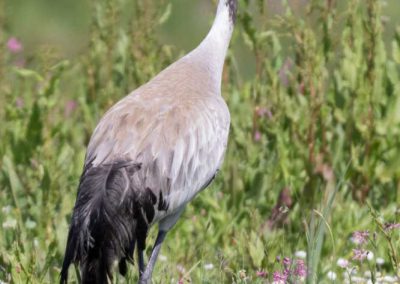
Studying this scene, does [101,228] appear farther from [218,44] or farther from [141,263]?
[218,44]

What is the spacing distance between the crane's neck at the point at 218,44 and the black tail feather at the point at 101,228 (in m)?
1.03

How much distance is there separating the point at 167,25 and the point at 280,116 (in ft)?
17.2

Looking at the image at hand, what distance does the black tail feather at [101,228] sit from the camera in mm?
4121

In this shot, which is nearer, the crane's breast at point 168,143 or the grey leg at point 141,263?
the crane's breast at point 168,143

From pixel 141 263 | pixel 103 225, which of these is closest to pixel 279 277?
pixel 103 225

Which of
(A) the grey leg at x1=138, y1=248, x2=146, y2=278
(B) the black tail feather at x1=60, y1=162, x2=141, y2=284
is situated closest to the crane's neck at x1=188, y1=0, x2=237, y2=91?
(A) the grey leg at x1=138, y1=248, x2=146, y2=278

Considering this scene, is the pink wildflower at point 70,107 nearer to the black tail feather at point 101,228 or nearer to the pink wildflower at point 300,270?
the black tail feather at point 101,228

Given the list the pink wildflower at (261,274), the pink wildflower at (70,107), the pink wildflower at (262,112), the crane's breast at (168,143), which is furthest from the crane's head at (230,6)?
the pink wildflower at (70,107)

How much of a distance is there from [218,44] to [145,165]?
43.8 inches

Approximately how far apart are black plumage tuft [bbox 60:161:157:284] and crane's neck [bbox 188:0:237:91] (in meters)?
0.99

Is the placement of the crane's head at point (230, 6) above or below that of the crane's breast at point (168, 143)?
above

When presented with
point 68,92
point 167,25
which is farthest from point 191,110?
point 167,25

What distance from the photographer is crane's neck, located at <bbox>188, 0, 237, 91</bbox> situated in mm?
5184

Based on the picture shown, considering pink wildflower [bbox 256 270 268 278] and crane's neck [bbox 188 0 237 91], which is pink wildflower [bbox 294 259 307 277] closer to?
pink wildflower [bbox 256 270 268 278]
